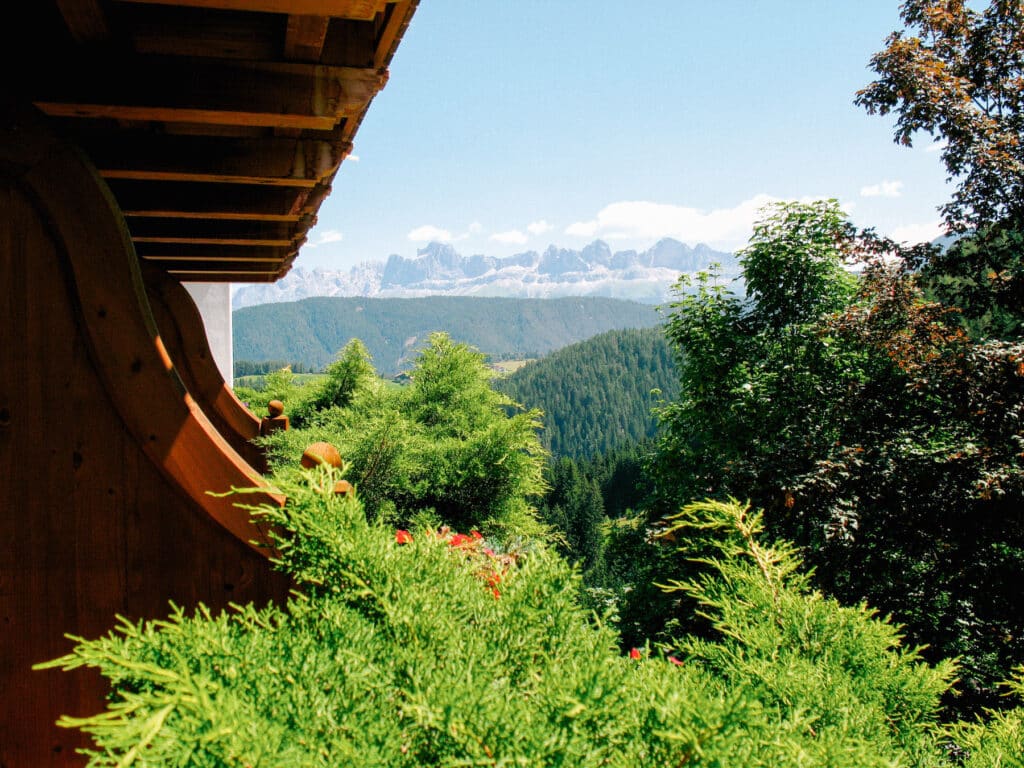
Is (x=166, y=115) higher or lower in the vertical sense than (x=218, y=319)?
higher

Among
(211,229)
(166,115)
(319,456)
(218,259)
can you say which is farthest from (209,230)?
(319,456)

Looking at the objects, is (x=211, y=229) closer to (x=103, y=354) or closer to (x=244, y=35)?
(x=244, y=35)

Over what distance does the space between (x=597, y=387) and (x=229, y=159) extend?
14249 cm

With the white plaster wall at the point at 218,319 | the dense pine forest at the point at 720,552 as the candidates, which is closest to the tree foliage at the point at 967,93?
the dense pine forest at the point at 720,552

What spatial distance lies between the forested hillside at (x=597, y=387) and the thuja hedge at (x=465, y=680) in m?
127

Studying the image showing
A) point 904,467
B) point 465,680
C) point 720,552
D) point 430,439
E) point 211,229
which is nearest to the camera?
point 465,680

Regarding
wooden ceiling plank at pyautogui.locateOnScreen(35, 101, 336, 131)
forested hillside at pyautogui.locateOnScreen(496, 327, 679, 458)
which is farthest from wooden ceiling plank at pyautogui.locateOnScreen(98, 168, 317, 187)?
forested hillside at pyautogui.locateOnScreen(496, 327, 679, 458)

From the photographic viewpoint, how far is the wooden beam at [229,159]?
1593 millimetres

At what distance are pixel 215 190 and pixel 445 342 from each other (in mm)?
7686

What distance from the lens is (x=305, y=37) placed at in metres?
1.17

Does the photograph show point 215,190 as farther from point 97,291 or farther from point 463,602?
point 463,602

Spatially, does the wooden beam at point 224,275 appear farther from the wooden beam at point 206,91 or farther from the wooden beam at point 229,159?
the wooden beam at point 206,91

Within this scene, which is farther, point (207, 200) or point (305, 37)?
point (207, 200)

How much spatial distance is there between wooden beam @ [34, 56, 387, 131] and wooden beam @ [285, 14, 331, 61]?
3 cm
